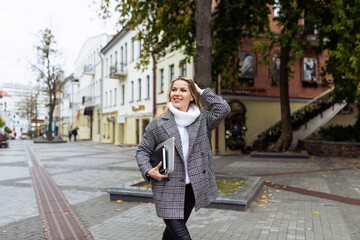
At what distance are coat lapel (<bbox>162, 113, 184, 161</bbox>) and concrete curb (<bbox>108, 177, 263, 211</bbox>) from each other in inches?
140

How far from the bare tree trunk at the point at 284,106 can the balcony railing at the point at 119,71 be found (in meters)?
18.8

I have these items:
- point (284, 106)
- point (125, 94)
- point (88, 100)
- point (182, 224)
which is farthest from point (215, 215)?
point (88, 100)

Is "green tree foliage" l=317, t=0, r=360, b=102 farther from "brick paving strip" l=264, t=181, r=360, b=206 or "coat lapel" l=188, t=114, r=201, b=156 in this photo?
"coat lapel" l=188, t=114, r=201, b=156

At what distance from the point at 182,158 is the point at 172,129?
0.26 metres

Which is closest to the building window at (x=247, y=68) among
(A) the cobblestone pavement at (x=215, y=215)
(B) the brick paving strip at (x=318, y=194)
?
(A) the cobblestone pavement at (x=215, y=215)

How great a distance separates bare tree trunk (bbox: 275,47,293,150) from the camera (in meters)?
16.6

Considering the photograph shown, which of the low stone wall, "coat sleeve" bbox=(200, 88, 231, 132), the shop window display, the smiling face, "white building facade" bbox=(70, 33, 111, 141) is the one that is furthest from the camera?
"white building facade" bbox=(70, 33, 111, 141)

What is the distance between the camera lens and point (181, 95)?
10.00ft

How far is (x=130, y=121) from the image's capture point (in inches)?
1220

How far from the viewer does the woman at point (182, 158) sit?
9.56ft

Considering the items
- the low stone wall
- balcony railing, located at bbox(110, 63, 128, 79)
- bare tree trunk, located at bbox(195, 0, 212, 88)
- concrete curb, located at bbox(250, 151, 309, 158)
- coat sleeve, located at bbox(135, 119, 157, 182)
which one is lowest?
concrete curb, located at bbox(250, 151, 309, 158)

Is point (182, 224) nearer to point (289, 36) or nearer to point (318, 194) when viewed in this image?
point (318, 194)

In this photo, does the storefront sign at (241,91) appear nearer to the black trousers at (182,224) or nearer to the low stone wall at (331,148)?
the low stone wall at (331,148)

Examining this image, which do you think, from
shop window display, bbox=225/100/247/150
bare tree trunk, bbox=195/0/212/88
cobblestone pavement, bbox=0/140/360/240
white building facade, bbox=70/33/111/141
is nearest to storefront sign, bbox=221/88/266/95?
shop window display, bbox=225/100/247/150
